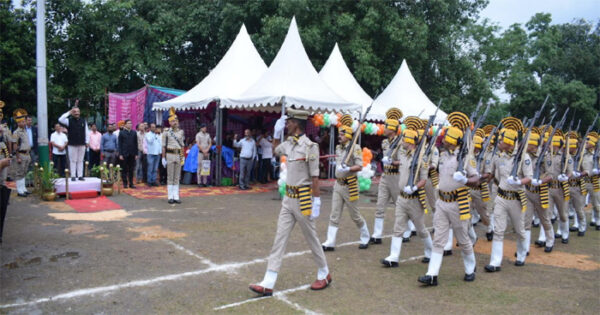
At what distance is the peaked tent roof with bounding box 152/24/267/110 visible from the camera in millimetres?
14486

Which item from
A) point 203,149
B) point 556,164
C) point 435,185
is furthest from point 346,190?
point 203,149

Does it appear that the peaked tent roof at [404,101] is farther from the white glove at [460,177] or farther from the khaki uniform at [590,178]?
the white glove at [460,177]

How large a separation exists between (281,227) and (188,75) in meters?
24.6

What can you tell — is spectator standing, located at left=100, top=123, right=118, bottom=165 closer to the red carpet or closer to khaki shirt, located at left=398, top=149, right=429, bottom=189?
the red carpet

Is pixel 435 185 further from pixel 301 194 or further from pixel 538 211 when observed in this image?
pixel 301 194

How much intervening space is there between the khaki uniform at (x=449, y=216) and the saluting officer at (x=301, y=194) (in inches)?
59.6

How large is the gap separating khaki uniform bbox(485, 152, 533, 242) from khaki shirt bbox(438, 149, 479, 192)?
977 mm

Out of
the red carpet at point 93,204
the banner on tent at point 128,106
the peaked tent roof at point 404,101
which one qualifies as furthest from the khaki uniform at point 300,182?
the banner on tent at point 128,106

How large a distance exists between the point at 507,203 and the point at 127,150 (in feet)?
34.0

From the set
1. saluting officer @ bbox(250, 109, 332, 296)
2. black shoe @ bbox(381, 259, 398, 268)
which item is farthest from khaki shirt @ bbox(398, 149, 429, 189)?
saluting officer @ bbox(250, 109, 332, 296)

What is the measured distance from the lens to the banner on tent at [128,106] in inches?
709

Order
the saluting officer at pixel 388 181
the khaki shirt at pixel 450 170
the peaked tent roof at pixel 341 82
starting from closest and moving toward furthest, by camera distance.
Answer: the khaki shirt at pixel 450 170, the saluting officer at pixel 388 181, the peaked tent roof at pixel 341 82

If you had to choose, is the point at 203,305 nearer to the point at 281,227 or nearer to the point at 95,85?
the point at 281,227

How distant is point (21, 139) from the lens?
36.8ft
